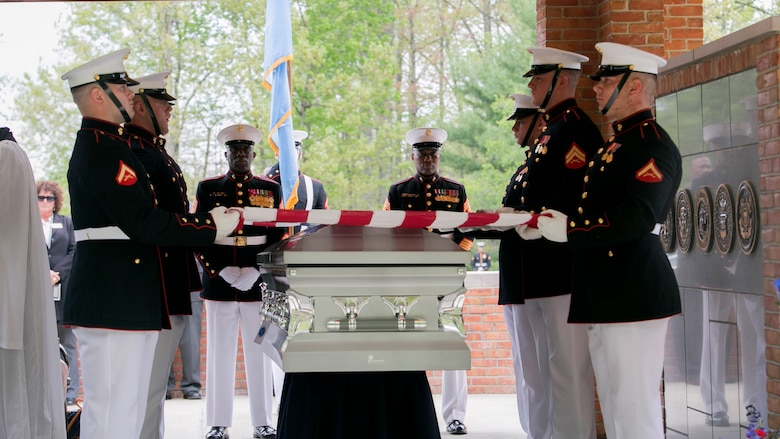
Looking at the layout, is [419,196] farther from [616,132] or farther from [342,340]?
[342,340]

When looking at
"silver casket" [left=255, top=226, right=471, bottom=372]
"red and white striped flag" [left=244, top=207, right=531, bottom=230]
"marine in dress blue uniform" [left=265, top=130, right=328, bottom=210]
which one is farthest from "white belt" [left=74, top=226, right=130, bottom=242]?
"marine in dress blue uniform" [left=265, top=130, right=328, bottom=210]

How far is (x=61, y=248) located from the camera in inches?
304

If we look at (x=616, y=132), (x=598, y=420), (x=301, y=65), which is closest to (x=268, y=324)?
(x=616, y=132)

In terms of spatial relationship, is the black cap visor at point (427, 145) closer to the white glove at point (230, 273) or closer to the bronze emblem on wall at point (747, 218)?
the white glove at point (230, 273)

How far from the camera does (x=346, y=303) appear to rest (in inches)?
113

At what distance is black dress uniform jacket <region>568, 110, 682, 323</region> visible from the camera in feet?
11.1

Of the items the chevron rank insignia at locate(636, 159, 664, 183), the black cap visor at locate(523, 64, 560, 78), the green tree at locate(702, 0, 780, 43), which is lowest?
the chevron rank insignia at locate(636, 159, 664, 183)

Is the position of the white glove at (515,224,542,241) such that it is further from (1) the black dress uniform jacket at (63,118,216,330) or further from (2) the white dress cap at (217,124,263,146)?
(2) the white dress cap at (217,124,263,146)

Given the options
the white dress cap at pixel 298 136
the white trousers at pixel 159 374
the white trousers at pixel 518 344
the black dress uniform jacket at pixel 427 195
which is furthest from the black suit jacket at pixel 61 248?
the white trousers at pixel 518 344

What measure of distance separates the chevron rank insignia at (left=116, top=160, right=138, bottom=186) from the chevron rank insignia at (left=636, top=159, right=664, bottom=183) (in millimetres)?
1979

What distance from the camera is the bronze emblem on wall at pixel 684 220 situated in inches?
180

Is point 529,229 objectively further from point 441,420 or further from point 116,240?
point 441,420

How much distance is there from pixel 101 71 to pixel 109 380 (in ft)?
4.08

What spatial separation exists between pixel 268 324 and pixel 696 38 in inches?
157
